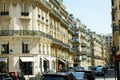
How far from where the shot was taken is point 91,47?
161 meters

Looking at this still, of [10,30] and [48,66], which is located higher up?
[10,30]

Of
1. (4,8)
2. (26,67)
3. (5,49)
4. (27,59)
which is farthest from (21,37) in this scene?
(4,8)

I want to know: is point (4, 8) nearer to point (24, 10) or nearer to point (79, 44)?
point (24, 10)

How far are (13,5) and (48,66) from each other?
13.3m

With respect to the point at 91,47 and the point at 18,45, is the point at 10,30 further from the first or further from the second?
the point at 91,47

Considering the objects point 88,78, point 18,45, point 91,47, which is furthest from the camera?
point 91,47

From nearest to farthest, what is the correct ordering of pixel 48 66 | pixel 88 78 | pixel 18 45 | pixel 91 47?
1. pixel 88 78
2. pixel 18 45
3. pixel 48 66
4. pixel 91 47

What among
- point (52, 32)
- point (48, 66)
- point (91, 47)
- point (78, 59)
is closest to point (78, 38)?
point (78, 59)

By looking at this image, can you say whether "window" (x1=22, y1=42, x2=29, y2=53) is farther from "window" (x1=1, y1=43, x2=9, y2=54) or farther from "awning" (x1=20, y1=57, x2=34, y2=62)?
A: "window" (x1=1, y1=43, x2=9, y2=54)

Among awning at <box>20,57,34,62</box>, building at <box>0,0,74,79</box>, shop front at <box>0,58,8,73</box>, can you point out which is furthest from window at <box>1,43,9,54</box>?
awning at <box>20,57,34,62</box>

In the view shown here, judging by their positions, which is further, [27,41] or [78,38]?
[78,38]

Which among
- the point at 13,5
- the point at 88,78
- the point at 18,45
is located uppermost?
the point at 13,5

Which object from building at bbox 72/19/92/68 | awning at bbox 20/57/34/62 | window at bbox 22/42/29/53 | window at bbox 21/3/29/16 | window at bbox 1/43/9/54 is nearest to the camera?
awning at bbox 20/57/34/62

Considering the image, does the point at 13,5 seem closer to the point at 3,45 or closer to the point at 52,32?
the point at 3,45
